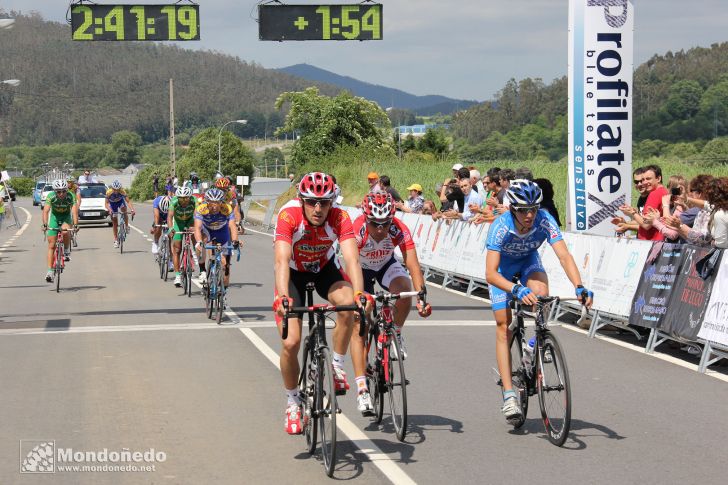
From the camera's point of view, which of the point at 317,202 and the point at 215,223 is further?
the point at 215,223

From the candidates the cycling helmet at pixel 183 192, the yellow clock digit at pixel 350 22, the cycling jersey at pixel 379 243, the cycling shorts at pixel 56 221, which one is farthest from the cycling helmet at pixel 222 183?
the cycling jersey at pixel 379 243

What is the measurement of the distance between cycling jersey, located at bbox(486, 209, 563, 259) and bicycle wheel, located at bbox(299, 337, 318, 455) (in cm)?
169

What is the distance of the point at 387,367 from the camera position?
7.60 meters

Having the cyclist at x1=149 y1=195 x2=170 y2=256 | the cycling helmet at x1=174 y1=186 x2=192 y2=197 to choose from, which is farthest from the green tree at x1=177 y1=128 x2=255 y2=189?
the cycling helmet at x1=174 y1=186 x2=192 y2=197

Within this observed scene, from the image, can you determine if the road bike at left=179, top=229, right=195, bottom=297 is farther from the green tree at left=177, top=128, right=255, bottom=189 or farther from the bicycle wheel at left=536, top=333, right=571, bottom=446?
the green tree at left=177, top=128, right=255, bottom=189

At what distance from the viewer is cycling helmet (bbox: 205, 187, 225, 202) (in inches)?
594

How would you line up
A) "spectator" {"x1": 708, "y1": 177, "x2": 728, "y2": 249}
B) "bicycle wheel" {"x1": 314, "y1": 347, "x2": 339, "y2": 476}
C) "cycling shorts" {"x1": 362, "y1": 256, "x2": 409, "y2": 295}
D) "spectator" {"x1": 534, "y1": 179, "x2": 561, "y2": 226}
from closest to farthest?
"bicycle wheel" {"x1": 314, "y1": 347, "x2": 339, "y2": 476} → "cycling shorts" {"x1": 362, "y1": 256, "x2": 409, "y2": 295} → "spectator" {"x1": 708, "y1": 177, "x2": 728, "y2": 249} → "spectator" {"x1": 534, "y1": 179, "x2": 561, "y2": 226}

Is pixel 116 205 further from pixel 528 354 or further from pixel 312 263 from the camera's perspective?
pixel 528 354

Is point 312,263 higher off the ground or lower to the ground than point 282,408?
higher

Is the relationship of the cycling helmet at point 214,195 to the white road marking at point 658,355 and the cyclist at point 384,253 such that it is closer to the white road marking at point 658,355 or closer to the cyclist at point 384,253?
the white road marking at point 658,355

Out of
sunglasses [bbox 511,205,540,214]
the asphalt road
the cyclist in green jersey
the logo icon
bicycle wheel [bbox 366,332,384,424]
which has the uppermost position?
sunglasses [bbox 511,205,540,214]

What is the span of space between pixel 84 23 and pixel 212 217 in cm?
566

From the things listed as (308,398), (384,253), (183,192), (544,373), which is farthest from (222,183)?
(308,398)

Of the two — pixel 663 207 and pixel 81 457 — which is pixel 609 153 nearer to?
pixel 663 207
